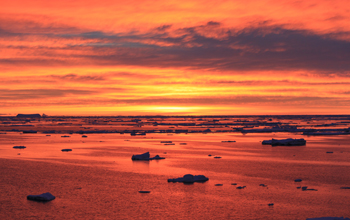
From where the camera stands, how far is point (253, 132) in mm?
85688

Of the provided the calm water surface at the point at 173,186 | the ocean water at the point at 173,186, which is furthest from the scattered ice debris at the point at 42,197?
the calm water surface at the point at 173,186

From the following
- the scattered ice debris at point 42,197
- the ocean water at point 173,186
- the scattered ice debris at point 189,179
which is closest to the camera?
the ocean water at point 173,186

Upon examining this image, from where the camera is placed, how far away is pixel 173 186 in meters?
26.2

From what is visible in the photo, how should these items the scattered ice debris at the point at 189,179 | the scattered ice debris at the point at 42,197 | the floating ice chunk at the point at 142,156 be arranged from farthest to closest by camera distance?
the floating ice chunk at the point at 142,156, the scattered ice debris at the point at 189,179, the scattered ice debris at the point at 42,197

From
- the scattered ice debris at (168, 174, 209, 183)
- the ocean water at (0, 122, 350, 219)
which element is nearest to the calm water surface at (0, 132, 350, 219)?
the ocean water at (0, 122, 350, 219)

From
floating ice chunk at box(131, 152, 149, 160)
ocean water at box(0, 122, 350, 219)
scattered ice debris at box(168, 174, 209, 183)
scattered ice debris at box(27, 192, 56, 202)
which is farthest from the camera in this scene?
floating ice chunk at box(131, 152, 149, 160)

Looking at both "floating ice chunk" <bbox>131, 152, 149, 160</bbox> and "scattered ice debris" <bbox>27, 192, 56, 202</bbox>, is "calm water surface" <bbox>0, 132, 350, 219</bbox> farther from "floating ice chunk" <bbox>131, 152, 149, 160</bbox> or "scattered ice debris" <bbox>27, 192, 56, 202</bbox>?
"floating ice chunk" <bbox>131, 152, 149, 160</bbox>

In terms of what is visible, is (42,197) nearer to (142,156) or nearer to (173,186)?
(173,186)

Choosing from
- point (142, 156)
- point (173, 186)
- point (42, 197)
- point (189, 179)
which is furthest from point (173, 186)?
point (142, 156)

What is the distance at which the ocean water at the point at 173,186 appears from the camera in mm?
19922

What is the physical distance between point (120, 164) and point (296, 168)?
16635mm

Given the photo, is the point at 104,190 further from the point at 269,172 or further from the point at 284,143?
the point at 284,143

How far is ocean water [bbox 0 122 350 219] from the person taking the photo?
65.4 ft

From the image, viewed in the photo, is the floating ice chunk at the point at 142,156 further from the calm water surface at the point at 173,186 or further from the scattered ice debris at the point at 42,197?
the scattered ice debris at the point at 42,197
